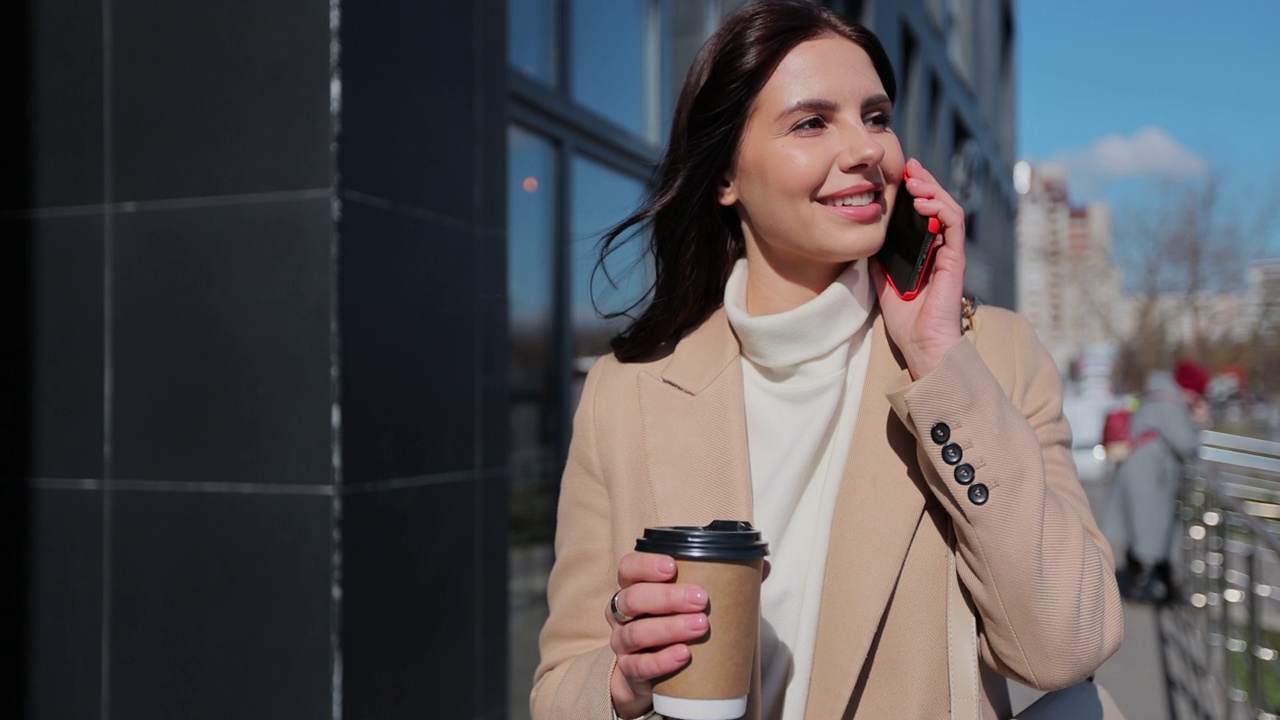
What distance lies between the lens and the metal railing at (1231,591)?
4.19 meters

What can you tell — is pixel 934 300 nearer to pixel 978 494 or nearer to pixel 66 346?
pixel 978 494

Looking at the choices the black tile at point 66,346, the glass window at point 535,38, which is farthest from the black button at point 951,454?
the glass window at point 535,38

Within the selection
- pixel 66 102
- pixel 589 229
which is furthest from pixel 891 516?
pixel 589 229

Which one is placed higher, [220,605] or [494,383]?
[494,383]

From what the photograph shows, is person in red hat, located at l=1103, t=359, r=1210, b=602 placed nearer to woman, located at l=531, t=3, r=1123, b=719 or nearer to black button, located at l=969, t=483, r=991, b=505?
woman, located at l=531, t=3, r=1123, b=719

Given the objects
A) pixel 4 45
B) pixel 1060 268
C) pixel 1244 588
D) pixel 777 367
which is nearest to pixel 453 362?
pixel 4 45

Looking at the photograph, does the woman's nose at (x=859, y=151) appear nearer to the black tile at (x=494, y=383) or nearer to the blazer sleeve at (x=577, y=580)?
the blazer sleeve at (x=577, y=580)

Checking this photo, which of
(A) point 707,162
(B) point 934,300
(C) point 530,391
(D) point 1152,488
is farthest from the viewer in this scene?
(D) point 1152,488

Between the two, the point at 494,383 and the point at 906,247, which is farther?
the point at 494,383

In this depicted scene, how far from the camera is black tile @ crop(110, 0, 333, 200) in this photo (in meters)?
3.30

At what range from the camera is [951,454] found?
1559mm

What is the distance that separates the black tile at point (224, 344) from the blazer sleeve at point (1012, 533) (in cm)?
219

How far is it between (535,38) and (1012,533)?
4463mm

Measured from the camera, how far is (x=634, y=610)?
54.0 inches
